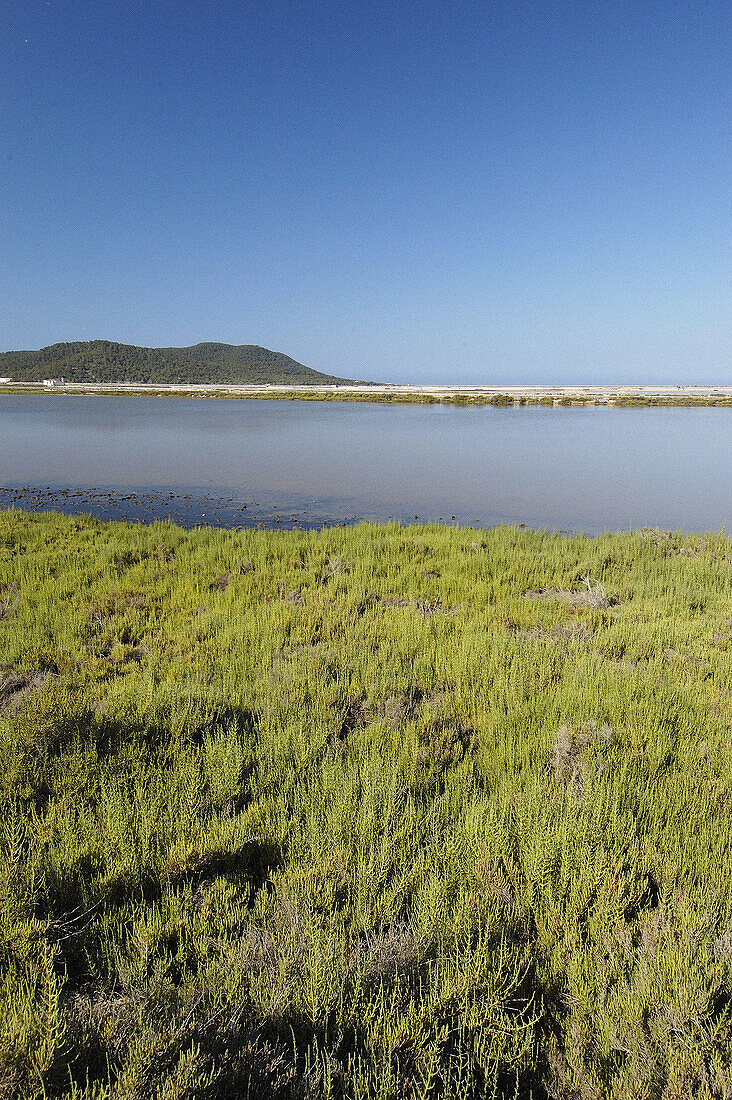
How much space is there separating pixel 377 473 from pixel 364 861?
2067 centimetres

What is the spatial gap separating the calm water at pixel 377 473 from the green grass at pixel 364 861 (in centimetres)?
1021

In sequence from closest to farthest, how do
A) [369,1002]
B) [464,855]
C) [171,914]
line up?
[369,1002] < [171,914] < [464,855]

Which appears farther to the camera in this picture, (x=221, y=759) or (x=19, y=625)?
(x=19, y=625)

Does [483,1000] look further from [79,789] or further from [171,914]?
[79,789]

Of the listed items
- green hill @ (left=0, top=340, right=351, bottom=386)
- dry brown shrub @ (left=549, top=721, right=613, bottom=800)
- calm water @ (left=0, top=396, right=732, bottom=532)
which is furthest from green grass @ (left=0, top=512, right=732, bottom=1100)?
green hill @ (left=0, top=340, right=351, bottom=386)

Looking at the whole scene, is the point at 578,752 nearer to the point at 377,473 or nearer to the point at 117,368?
the point at 377,473

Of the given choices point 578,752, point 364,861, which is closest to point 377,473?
point 578,752

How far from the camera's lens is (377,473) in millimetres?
23203

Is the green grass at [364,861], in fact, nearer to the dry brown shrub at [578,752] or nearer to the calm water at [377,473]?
the dry brown shrub at [578,752]

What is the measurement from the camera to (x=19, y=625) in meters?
7.10

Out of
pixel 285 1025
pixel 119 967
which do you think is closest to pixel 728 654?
pixel 285 1025

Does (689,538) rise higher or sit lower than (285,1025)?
higher

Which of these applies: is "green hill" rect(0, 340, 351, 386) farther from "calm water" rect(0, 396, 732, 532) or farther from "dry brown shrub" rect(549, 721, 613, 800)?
"dry brown shrub" rect(549, 721, 613, 800)

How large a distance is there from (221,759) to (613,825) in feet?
9.23
